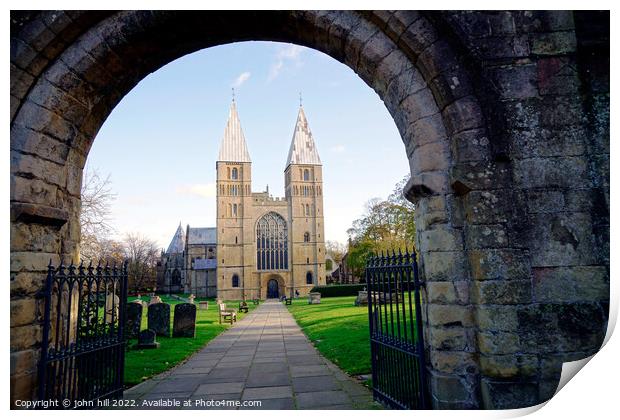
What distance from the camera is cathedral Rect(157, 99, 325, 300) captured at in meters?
53.9

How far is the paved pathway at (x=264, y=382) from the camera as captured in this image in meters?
4.97

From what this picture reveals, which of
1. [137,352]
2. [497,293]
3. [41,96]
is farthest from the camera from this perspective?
[137,352]

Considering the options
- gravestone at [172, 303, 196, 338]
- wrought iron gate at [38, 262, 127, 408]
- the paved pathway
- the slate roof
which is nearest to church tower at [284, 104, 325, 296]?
Answer: the slate roof

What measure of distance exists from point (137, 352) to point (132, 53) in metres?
7.19

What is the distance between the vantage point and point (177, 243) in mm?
78875

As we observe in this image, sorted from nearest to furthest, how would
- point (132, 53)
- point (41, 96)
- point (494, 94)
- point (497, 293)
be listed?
point (497, 293) < point (494, 94) < point (41, 96) < point (132, 53)

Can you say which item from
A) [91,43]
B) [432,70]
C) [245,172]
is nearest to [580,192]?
[432,70]

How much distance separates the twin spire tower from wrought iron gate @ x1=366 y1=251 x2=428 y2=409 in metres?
49.2

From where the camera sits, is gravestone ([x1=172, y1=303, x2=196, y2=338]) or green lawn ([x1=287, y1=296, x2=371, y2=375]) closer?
green lawn ([x1=287, y1=296, x2=371, y2=375])

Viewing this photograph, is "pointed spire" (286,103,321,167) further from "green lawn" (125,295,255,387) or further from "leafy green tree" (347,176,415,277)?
"green lawn" (125,295,255,387)

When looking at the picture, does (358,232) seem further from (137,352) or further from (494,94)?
(494,94)

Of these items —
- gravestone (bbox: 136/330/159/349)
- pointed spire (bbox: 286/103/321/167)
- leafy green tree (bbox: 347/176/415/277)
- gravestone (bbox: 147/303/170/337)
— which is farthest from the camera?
pointed spire (bbox: 286/103/321/167)

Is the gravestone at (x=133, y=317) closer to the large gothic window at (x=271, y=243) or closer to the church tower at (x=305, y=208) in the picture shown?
the church tower at (x=305, y=208)

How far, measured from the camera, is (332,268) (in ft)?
240
